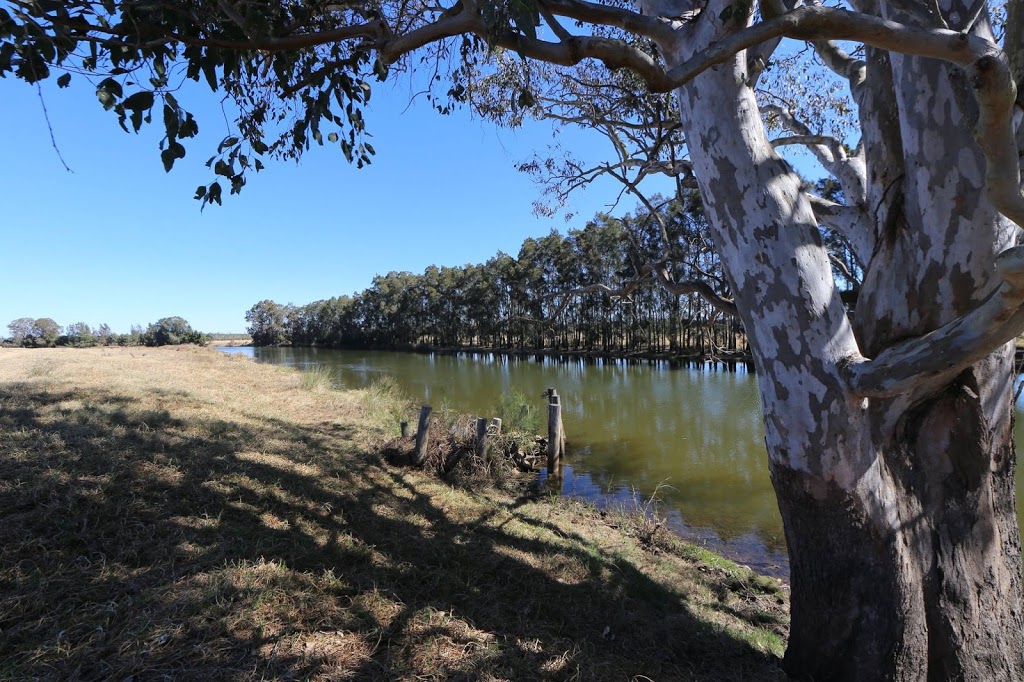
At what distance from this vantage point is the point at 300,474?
4.18 m

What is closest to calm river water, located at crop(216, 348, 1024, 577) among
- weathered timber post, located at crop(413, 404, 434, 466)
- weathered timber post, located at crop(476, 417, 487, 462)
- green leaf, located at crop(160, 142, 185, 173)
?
weathered timber post, located at crop(476, 417, 487, 462)

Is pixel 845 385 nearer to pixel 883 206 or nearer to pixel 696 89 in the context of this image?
pixel 883 206

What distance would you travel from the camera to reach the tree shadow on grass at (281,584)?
1844mm

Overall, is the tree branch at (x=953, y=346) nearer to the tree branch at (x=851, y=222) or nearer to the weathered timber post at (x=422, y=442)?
the tree branch at (x=851, y=222)

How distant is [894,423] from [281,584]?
2.82 meters

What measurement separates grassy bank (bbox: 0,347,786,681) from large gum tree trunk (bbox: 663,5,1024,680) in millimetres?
721

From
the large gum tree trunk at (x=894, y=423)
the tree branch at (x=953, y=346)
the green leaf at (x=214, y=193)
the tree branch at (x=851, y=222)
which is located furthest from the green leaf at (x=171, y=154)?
the tree branch at (x=851, y=222)

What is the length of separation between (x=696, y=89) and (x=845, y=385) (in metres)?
1.48

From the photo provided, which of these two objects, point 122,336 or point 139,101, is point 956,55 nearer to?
point 139,101

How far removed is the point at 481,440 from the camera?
6.34 meters

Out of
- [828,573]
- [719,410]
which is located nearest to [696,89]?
[828,573]

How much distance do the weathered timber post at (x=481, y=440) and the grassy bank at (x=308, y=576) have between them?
3.77 ft

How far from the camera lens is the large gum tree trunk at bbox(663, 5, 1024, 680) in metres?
2.09

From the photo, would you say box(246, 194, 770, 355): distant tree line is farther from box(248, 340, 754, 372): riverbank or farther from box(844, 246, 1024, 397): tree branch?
box(844, 246, 1024, 397): tree branch
